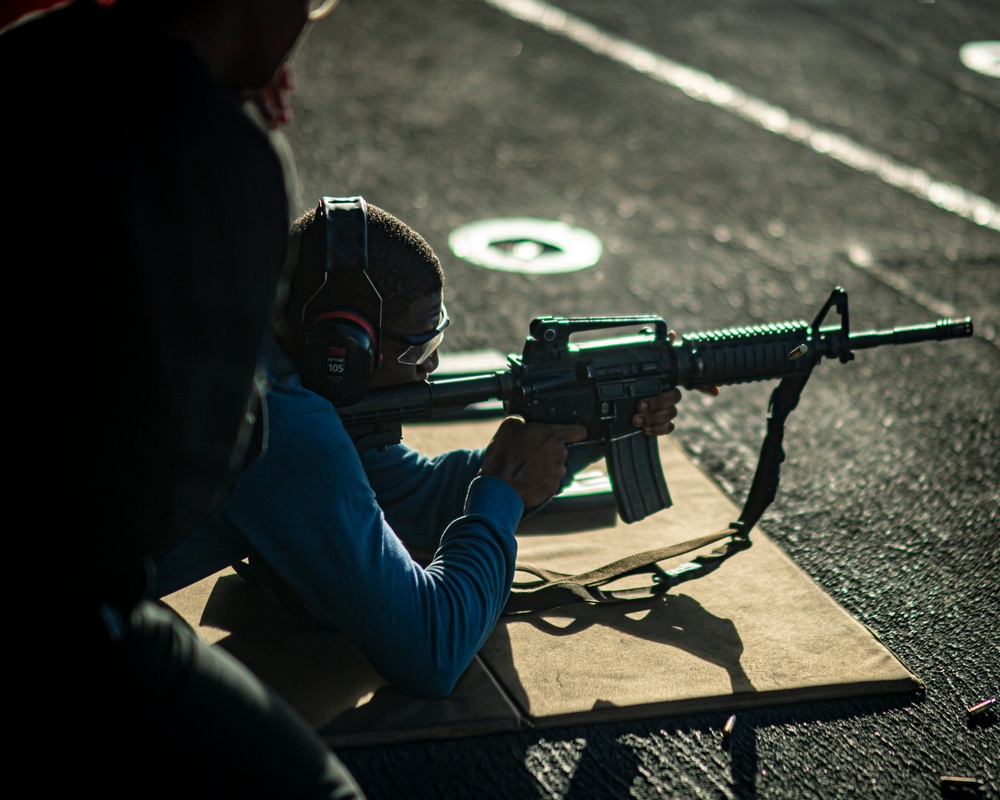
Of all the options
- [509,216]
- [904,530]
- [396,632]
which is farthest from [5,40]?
[509,216]

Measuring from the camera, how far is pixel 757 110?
8453 mm

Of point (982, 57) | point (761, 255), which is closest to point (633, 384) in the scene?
point (761, 255)

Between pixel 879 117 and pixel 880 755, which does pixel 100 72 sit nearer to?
pixel 880 755

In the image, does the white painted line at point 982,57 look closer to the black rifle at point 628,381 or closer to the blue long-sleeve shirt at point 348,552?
the black rifle at point 628,381

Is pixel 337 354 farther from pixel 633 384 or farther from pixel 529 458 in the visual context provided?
pixel 633 384

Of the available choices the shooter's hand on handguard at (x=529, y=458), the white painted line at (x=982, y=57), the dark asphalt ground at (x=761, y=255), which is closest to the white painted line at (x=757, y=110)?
the dark asphalt ground at (x=761, y=255)

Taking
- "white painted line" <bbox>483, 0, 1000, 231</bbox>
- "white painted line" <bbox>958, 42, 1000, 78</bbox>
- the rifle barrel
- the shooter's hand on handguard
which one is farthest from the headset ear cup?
"white painted line" <bbox>958, 42, 1000, 78</bbox>

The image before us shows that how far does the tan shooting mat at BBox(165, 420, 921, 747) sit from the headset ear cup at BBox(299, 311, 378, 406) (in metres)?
0.75

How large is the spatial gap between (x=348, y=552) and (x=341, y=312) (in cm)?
54

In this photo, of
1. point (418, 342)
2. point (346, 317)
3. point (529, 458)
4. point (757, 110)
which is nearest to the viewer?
point (346, 317)

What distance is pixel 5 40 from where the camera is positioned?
1.63 m

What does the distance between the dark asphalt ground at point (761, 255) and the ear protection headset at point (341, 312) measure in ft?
2.89

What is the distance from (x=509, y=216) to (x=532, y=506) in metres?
3.89

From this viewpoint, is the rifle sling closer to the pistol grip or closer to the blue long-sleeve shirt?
the pistol grip
